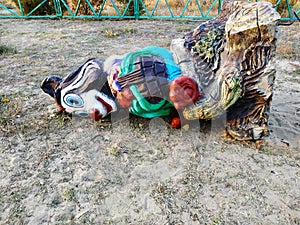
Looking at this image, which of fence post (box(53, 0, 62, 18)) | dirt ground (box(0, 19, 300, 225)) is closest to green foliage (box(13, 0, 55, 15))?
fence post (box(53, 0, 62, 18))

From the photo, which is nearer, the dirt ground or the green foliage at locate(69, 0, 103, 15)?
the dirt ground

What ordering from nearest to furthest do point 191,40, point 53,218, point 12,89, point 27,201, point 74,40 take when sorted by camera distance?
point 53,218
point 27,201
point 191,40
point 12,89
point 74,40

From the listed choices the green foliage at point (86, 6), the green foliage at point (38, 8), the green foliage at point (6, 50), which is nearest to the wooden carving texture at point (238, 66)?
the green foliage at point (6, 50)

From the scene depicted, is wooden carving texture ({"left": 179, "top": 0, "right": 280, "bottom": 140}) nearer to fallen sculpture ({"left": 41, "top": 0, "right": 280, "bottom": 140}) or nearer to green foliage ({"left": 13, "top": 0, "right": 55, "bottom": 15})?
fallen sculpture ({"left": 41, "top": 0, "right": 280, "bottom": 140})

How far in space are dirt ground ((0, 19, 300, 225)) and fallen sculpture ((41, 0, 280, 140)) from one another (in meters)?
0.23

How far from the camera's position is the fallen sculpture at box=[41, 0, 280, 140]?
2.43 m

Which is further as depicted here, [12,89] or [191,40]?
[12,89]

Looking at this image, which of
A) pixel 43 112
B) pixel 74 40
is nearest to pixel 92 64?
pixel 43 112

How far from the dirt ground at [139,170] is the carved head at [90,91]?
8.2 inches

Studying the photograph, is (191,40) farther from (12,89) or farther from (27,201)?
(12,89)

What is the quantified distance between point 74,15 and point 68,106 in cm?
635

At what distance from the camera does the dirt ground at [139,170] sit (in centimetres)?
214

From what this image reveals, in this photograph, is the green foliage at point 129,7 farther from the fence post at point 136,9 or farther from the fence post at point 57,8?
the fence post at point 57,8

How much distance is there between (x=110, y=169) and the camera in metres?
2.55
